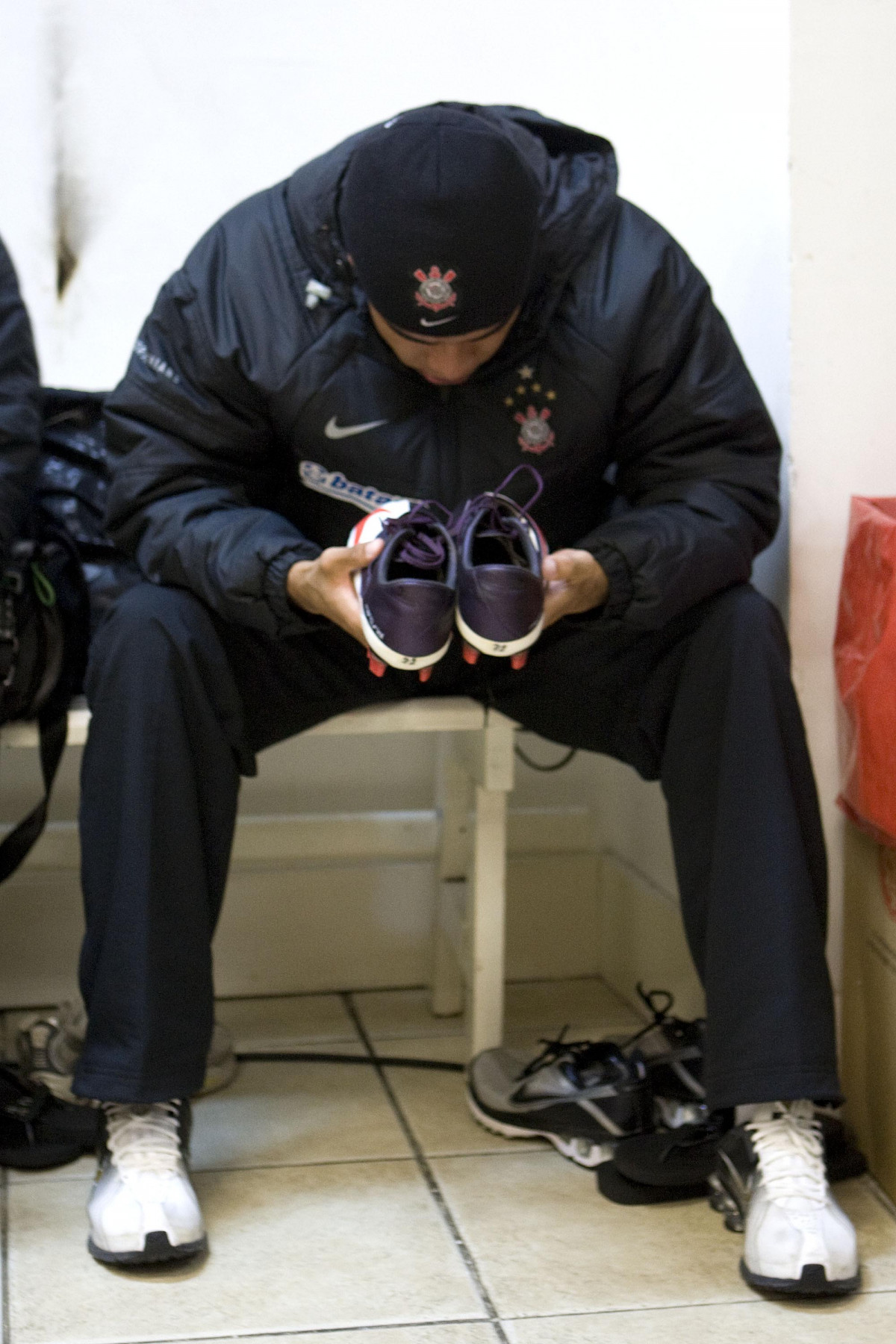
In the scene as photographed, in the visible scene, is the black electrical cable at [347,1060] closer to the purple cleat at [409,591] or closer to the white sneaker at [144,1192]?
the white sneaker at [144,1192]

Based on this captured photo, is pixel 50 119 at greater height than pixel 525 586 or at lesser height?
greater

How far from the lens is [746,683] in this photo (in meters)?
1.34

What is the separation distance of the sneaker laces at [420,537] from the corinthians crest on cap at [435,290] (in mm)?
182

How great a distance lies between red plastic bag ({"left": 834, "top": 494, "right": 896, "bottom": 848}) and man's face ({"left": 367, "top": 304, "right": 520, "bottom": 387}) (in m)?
0.42

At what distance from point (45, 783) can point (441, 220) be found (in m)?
0.70

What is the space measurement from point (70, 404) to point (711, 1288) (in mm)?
1191

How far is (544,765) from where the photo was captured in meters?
2.12

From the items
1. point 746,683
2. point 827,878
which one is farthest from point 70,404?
point 827,878

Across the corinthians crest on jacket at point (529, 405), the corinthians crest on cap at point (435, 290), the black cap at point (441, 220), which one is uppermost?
the black cap at point (441, 220)

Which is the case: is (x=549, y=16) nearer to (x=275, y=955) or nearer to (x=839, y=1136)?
(x=275, y=955)

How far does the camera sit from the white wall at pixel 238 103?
6.28 feet

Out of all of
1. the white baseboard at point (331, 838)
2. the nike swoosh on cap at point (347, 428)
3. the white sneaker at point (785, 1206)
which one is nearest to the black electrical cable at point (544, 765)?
the white baseboard at point (331, 838)

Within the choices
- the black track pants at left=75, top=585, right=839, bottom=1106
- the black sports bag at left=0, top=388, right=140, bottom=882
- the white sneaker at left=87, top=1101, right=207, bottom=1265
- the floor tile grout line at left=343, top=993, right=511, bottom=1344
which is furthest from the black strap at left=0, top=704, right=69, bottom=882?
the floor tile grout line at left=343, top=993, right=511, bottom=1344

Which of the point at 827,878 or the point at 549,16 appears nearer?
the point at 827,878
